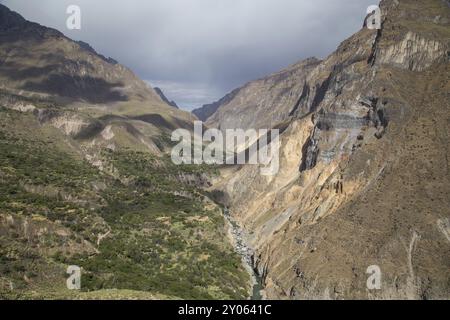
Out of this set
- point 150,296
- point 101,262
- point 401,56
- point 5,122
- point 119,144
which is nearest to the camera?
point 150,296

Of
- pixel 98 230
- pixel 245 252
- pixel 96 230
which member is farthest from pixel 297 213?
pixel 96 230

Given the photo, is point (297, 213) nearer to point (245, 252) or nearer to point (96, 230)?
point (245, 252)

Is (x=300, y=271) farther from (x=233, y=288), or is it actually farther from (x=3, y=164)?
(x=3, y=164)

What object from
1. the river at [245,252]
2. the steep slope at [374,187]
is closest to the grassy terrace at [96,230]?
the river at [245,252]

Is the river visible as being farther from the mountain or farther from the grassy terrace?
the grassy terrace

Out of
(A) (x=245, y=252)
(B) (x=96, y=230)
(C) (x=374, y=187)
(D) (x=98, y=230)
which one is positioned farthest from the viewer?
(A) (x=245, y=252)

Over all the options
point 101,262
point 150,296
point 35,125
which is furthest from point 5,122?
point 150,296

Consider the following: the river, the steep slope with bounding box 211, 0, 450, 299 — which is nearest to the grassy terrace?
the river

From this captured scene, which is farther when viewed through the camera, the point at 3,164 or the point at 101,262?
the point at 3,164
